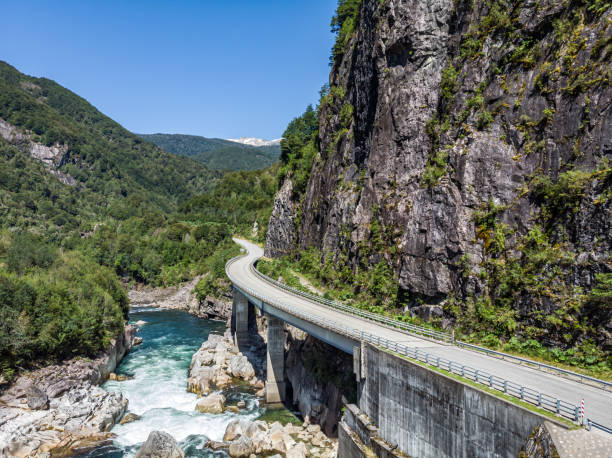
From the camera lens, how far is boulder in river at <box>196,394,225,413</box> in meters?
34.7

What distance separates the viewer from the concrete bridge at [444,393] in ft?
48.1

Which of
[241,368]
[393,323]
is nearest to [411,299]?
[393,323]

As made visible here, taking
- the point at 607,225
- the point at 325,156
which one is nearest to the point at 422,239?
the point at 607,225

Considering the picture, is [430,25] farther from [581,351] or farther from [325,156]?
[581,351]

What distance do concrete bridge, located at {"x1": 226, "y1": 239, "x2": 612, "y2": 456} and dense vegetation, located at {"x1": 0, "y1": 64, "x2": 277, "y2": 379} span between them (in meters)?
27.8

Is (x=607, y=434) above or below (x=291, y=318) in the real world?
above

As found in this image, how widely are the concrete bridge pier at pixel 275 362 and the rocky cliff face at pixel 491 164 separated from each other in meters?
11.2

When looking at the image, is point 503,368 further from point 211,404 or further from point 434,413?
point 211,404

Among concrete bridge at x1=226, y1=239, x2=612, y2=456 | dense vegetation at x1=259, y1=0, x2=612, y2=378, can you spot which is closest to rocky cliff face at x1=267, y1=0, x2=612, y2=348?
dense vegetation at x1=259, y1=0, x2=612, y2=378

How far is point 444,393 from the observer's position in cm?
1758

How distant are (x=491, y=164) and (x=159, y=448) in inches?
1306

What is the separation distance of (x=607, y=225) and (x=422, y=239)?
1353 centimetres

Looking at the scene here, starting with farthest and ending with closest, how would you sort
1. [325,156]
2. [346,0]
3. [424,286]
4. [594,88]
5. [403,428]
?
[346,0]
[325,156]
[424,286]
[594,88]
[403,428]

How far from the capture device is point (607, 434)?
12.3 metres
